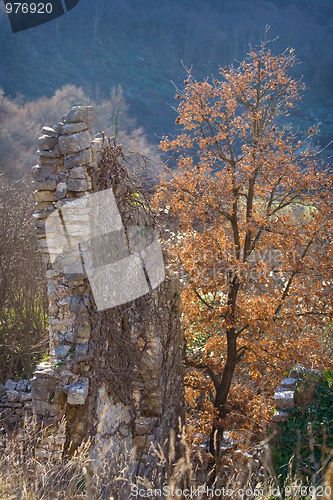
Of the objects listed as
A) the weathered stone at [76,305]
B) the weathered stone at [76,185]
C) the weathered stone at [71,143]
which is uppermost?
the weathered stone at [71,143]

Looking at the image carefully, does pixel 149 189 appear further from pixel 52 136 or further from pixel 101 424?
pixel 101 424

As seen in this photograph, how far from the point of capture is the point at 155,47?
43719 mm

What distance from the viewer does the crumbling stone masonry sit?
4.45 metres

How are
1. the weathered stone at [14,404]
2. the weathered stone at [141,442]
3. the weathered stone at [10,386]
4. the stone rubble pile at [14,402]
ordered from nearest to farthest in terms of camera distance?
1. the weathered stone at [141,442]
2. the stone rubble pile at [14,402]
3. the weathered stone at [14,404]
4. the weathered stone at [10,386]

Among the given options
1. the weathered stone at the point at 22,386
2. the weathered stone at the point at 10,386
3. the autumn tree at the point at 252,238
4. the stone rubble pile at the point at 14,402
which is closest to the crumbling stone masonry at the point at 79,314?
the autumn tree at the point at 252,238

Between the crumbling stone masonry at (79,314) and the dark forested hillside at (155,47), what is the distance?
1065 inches

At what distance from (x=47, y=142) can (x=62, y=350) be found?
87.3 inches

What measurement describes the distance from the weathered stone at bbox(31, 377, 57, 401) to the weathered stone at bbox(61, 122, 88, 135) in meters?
2.57

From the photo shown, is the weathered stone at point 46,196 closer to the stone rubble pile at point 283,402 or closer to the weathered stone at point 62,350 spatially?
the weathered stone at point 62,350

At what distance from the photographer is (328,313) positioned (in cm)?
706

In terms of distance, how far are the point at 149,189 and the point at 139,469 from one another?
416cm

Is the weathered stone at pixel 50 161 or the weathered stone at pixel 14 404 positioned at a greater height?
the weathered stone at pixel 50 161

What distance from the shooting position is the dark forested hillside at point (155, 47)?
3428 centimetres

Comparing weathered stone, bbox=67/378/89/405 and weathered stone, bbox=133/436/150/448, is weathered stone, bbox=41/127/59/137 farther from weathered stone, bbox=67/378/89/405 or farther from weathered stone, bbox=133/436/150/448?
weathered stone, bbox=133/436/150/448
